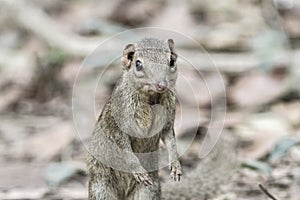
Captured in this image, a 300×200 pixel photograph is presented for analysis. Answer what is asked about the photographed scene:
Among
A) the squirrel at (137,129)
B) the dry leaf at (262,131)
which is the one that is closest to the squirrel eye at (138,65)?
the squirrel at (137,129)

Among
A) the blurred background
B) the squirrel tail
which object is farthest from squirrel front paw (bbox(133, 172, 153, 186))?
the blurred background

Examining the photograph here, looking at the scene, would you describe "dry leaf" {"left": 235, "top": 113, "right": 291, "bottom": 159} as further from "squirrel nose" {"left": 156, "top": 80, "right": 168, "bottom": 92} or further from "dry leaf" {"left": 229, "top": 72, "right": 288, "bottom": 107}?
"squirrel nose" {"left": 156, "top": 80, "right": 168, "bottom": 92}

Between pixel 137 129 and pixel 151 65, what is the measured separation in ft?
1.45

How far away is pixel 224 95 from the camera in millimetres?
9398

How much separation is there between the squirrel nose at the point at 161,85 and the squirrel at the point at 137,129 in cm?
3

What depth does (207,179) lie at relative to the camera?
6309mm

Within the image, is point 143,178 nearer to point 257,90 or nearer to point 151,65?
point 151,65

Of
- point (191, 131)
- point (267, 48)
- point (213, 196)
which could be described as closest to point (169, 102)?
point (213, 196)

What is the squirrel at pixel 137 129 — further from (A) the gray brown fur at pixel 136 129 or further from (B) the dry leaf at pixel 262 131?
(B) the dry leaf at pixel 262 131

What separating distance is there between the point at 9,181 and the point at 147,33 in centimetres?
417

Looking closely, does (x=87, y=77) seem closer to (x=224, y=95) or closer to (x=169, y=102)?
(x=224, y=95)

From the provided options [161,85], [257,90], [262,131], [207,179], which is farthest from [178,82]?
[161,85]

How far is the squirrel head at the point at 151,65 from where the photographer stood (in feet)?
15.8

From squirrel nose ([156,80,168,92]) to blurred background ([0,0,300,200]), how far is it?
6.69ft
